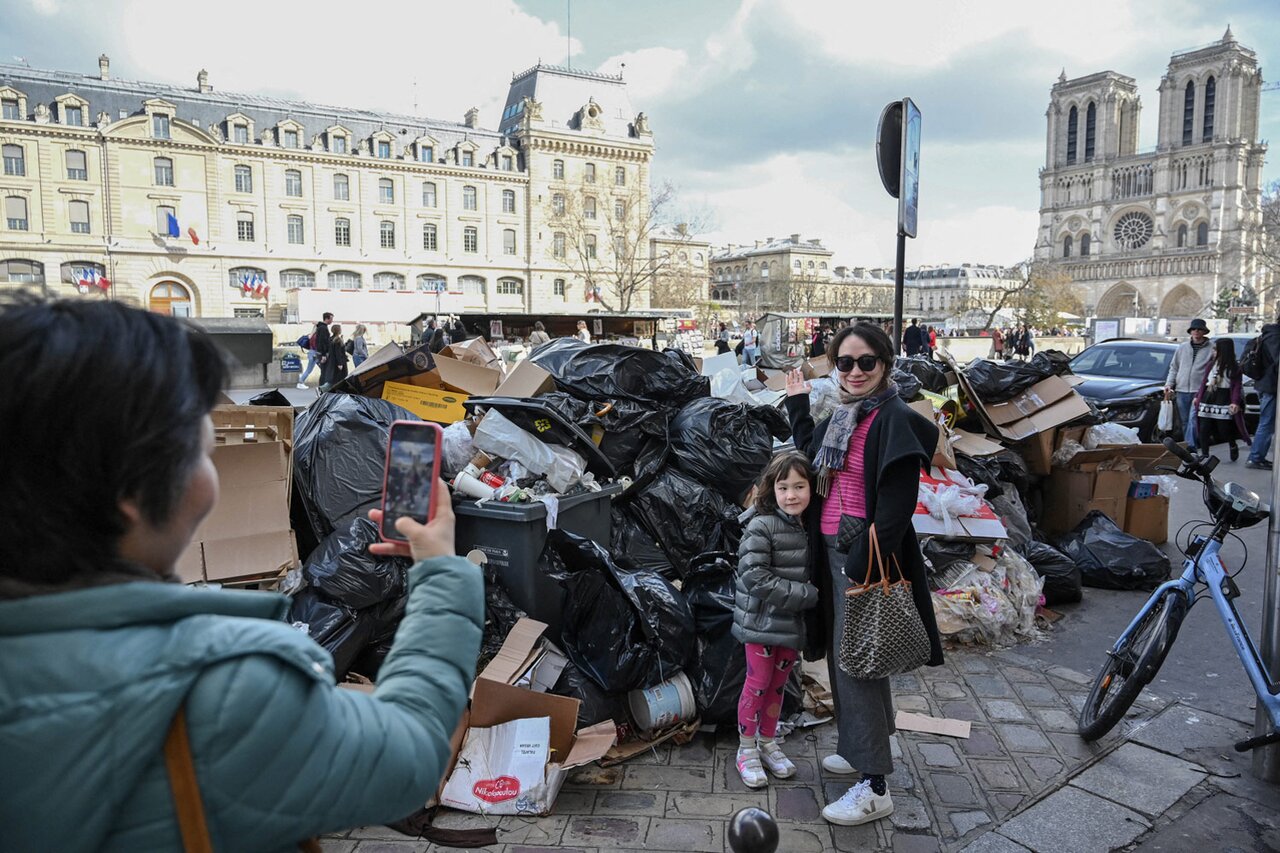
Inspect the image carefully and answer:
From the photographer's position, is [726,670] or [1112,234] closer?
[726,670]

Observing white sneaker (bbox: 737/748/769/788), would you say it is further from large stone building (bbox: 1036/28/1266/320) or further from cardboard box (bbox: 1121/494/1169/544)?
large stone building (bbox: 1036/28/1266/320)

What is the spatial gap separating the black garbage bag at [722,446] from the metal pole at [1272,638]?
8.30 ft

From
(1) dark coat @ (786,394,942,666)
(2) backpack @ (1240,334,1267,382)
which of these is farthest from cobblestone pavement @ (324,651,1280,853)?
(2) backpack @ (1240,334,1267,382)

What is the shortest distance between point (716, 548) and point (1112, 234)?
102 metres

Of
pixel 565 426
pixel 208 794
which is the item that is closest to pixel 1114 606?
pixel 565 426

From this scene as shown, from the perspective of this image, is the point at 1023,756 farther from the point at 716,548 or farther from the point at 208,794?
the point at 208,794

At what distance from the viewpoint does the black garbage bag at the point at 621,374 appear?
516 centimetres

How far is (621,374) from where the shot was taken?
525cm

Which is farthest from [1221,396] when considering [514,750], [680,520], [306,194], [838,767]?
[306,194]

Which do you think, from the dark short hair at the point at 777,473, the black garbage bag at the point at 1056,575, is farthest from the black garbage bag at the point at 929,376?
the dark short hair at the point at 777,473

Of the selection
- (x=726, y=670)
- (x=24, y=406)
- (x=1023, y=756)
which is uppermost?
(x=24, y=406)

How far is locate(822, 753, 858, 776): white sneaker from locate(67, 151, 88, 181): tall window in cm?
5428

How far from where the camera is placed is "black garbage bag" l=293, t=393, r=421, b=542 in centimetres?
423

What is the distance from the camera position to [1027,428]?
6305 mm
